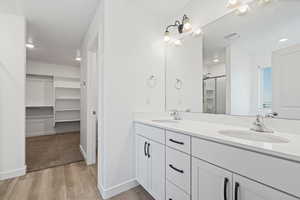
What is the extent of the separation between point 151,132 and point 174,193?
58cm

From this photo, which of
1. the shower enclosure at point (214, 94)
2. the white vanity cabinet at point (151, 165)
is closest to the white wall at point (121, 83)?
the white vanity cabinet at point (151, 165)

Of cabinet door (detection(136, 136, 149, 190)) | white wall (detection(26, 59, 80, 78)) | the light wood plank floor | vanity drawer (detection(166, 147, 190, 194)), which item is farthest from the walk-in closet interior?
vanity drawer (detection(166, 147, 190, 194))

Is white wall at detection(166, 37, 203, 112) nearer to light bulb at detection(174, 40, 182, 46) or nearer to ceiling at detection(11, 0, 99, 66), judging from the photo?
light bulb at detection(174, 40, 182, 46)

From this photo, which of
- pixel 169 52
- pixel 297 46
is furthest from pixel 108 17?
pixel 297 46

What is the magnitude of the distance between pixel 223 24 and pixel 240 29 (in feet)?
0.69

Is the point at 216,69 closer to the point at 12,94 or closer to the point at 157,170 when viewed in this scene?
the point at 157,170

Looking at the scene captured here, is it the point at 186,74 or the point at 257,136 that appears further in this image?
the point at 186,74

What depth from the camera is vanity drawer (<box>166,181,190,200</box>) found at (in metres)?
1.08

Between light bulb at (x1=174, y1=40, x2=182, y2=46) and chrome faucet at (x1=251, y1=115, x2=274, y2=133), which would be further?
light bulb at (x1=174, y1=40, x2=182, y2=46)

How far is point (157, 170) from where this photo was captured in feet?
4.56

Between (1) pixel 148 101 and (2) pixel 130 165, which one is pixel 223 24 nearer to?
(1) pixel 148 101

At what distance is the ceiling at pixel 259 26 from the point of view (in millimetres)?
1065

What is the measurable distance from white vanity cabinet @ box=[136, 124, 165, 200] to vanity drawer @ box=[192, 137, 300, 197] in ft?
1.82

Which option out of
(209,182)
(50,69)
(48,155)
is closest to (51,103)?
(50,69)
